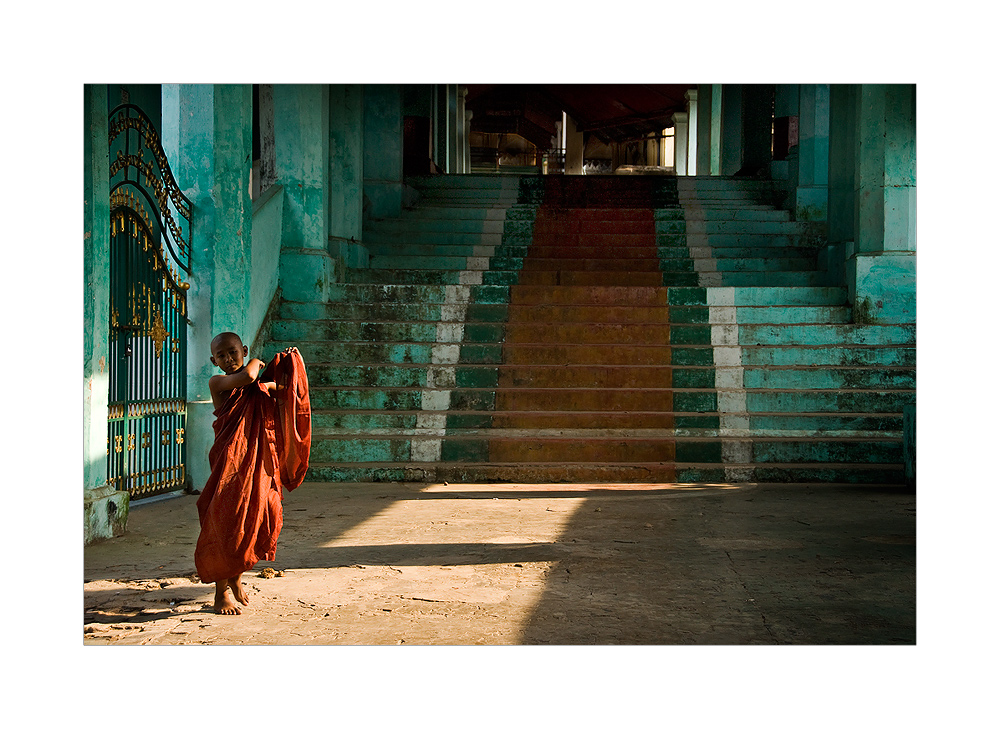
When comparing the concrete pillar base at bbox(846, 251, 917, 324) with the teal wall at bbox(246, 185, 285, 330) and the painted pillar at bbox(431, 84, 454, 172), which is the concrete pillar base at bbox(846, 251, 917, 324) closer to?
the teal wall at bbox(246, 185, 285, 330)

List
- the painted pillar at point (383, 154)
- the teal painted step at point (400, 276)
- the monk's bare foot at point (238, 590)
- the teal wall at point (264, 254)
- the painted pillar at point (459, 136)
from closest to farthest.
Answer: the monk's bare foot at point (238, 590) → the teal wall at point (264, 254) → the teal painted step at point (400, 276) → the painted pillar at point (383, 154) → the painted pillar at point (459, 136)

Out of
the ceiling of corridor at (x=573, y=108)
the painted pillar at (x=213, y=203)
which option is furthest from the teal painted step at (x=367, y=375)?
the ceiling of corridor at (x=573, y=108)

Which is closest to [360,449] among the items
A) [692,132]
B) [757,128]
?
[757,128]

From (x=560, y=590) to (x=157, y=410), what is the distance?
4129mm

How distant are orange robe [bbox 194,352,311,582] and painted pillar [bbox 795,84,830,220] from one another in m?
9.93

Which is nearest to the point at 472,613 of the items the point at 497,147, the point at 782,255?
the point at 782,255

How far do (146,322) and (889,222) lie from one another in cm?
754

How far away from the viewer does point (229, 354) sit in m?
4.08

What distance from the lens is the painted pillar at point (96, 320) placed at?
5.64m

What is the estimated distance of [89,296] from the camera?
5.70 meters

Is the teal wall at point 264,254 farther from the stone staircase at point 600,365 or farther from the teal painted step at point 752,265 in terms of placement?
the teal painted step at point 752,265

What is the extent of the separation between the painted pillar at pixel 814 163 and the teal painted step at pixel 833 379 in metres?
4.21

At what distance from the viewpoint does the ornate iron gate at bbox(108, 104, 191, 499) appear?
6641mm

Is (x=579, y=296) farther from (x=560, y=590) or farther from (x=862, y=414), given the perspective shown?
(x=560, y=590)
